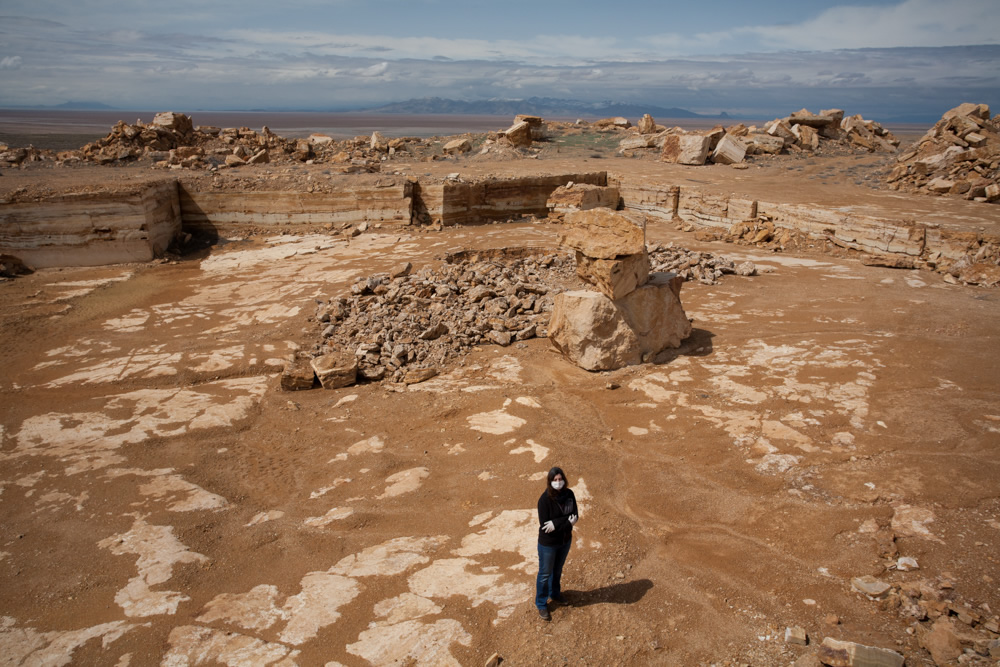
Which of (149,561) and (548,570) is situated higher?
(548,570)

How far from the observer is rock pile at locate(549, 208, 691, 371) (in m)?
6.75

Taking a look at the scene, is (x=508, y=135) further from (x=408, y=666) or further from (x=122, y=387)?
(x=408, y=666)

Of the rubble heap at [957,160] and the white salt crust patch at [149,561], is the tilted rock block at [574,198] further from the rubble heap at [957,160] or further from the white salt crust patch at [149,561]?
the white salt crust patch at [149,561]

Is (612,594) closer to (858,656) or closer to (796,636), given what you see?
(796,636)

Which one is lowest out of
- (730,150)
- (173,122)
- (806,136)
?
(730,150)

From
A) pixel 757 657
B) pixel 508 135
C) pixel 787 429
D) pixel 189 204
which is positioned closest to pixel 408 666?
pixel 757 657

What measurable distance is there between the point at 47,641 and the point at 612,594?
137 inches

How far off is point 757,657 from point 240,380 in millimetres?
6407

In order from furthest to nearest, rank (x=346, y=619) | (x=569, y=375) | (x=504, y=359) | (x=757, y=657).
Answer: (x=504, y=359) → (x=569, y=375) → (x=346, y=619) → (x=757, y=657)

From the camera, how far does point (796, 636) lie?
10.8 ft

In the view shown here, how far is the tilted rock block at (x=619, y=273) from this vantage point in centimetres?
676

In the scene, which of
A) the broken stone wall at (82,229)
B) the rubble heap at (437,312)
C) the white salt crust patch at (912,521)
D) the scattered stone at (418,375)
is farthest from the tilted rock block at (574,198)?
the white salt crust patch at (912,521)

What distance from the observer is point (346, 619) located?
3680 millimetres

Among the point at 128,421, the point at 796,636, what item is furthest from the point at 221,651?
the point at 128,421
